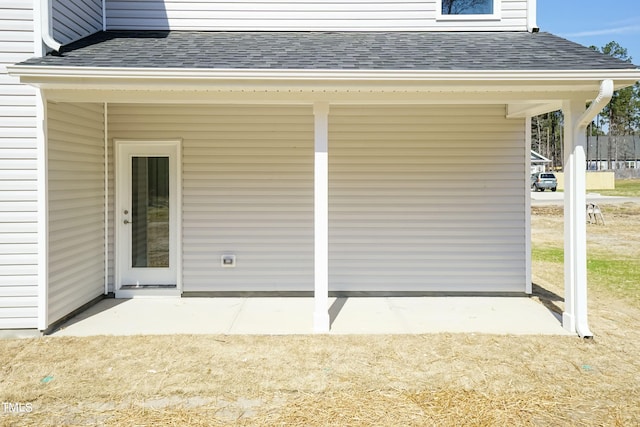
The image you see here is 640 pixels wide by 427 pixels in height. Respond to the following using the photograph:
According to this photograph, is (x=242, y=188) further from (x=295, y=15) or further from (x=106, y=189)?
(x=295, y=15)

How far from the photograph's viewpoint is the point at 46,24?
4715 millimetres

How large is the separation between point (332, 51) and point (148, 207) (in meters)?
3.26

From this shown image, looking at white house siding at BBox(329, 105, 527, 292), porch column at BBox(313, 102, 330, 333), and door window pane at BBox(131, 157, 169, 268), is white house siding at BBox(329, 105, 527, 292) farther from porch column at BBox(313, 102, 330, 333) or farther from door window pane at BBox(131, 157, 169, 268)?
door window pane at BBox(131, 157, 169, 268)

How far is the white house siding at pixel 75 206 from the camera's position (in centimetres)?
491

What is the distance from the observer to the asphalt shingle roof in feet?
15.4

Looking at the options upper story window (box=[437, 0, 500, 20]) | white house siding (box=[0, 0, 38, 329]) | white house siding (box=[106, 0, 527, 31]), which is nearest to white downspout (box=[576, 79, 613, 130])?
white house siding (box=[106, 0, 527, 31])

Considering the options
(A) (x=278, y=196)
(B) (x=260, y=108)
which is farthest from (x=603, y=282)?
(B) (x=260, y=108)

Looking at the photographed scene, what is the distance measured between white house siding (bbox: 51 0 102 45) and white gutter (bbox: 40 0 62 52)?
0.57 ft

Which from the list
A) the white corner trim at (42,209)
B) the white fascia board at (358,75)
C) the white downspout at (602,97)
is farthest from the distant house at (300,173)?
the white downspout at (602,97)

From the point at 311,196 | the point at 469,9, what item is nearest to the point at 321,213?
the point at 311,196

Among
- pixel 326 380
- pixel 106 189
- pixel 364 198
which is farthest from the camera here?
pixel 364 198

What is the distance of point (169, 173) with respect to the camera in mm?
6422

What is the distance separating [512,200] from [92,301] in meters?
5.73

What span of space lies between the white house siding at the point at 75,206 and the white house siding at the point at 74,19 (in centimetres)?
80
